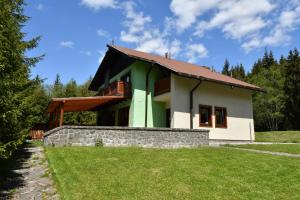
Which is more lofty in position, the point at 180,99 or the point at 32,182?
the point at 180,99

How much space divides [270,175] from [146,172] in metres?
4.06

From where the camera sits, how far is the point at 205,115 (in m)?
20.0

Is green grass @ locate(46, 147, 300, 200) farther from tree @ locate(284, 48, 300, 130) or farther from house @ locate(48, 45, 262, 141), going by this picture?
tree @ locate(284, 48, 300, 130)

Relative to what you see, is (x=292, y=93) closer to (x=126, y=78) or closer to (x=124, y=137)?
(x=126, y=78)

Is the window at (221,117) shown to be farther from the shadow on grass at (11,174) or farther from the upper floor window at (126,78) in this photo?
the shadow on grass at (11,174)

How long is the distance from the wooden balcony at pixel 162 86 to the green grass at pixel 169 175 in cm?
696

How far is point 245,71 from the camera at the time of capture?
8650cm

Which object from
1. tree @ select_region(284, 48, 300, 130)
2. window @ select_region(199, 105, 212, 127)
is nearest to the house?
window @ select_region(199, 105, 212, 127)

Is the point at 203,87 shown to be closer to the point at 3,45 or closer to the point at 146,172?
the point at 146,172

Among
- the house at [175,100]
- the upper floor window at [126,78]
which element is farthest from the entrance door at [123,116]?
the upper floor window at [126,78]

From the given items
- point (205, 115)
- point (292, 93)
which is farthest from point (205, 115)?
point (292, 93)

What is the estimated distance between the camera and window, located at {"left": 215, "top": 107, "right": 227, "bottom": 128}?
2047 centimetres

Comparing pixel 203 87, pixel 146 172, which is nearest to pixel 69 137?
pixel 146 172

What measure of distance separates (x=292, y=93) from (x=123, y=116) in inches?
1351
